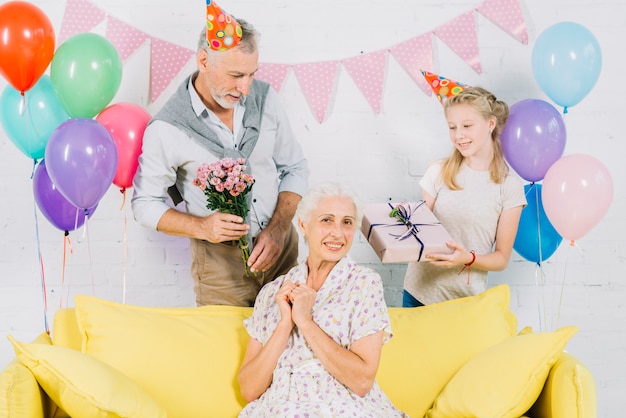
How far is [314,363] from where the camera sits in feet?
7.38

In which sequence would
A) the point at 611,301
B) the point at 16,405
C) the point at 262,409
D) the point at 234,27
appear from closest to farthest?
the point at 16,405, the point at 262,409, the point at 234,27, the point at 611,301

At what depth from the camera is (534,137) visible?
2.78 m

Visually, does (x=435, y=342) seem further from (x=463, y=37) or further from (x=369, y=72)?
(x=463, y=37)

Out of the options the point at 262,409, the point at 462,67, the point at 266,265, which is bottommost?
the point at 262,409

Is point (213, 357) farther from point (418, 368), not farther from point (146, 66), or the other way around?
point (146, 66)

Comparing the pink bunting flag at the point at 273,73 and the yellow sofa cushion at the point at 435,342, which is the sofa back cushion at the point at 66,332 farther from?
the pink bunting flag at the point at 273,73

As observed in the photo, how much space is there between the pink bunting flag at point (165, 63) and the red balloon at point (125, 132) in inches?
15.4

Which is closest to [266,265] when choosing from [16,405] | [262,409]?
[262,409]

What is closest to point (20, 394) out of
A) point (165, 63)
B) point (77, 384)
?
point (77, 384)

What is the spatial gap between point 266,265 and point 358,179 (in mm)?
783

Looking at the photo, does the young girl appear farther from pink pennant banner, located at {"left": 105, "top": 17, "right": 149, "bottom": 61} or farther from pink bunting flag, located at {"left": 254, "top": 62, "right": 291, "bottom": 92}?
pink pennant banner, located at {"left": 105, "top": 17, "right": 149, "bottom": 61}

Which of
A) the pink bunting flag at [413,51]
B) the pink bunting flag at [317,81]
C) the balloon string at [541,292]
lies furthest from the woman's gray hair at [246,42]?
the balloon string at [541,292]

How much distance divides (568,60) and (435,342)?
1.14 metres

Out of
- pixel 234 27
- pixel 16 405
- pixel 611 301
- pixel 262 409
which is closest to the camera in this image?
pixel 16 405
